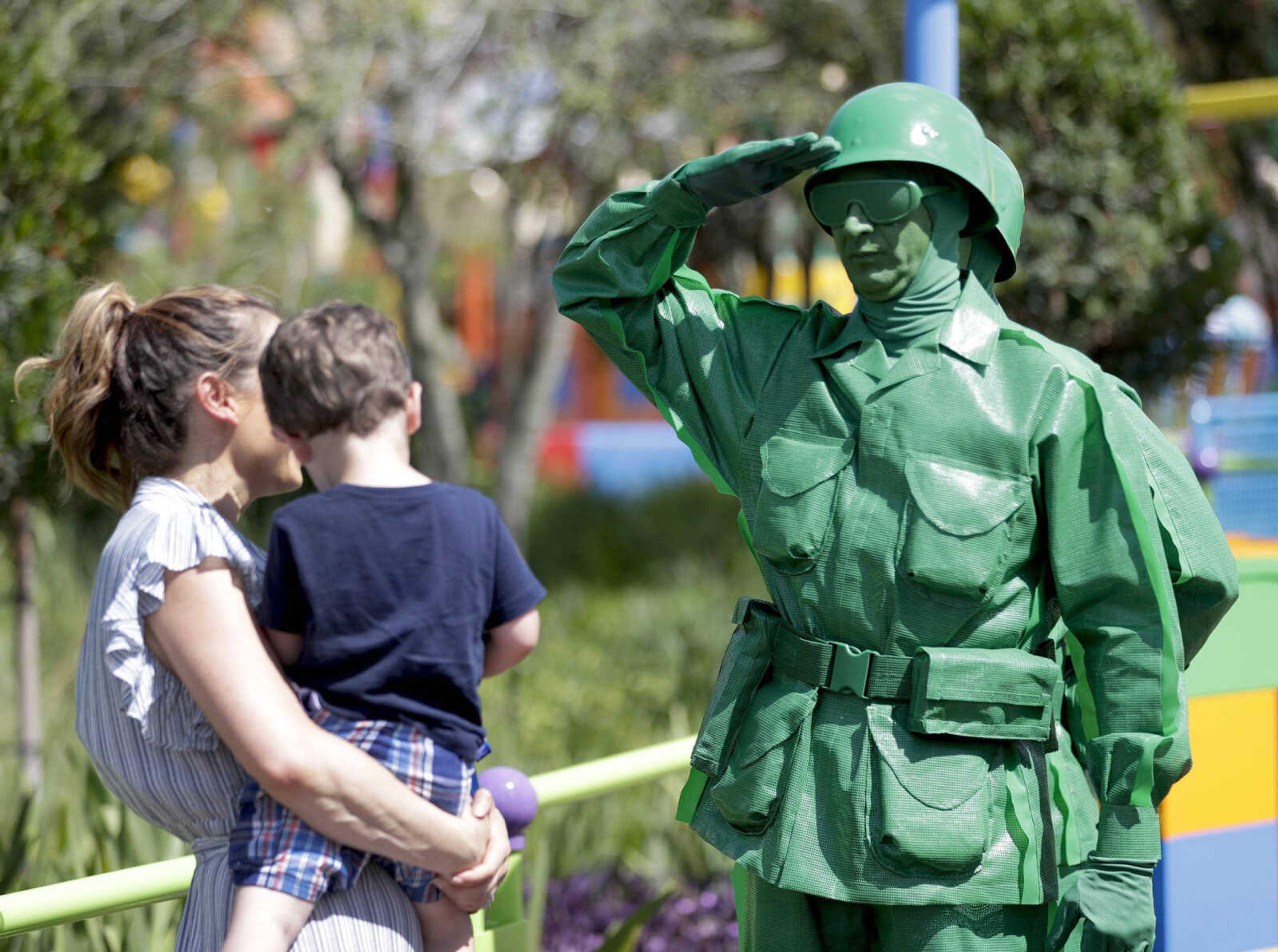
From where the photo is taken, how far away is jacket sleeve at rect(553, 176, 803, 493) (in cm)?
200

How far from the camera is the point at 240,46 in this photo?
642 cm

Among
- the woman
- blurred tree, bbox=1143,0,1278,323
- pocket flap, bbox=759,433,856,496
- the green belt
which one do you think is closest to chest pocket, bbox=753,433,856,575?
pocket flap, bbox=759,433,856,496

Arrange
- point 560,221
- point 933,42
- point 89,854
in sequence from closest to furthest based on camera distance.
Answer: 1. point 933,42
2. point 89,854
3. point 560,221

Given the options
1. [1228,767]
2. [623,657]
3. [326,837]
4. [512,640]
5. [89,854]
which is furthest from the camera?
[623,657]

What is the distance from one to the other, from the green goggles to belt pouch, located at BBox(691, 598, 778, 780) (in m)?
0.57

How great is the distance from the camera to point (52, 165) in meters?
3.93

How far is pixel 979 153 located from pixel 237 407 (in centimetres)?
109

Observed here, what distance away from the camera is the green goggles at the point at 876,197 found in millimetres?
1826

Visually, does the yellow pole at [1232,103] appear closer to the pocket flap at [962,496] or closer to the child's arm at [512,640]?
the pocket flap at [962,496]

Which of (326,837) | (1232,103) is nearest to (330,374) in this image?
(326,837)

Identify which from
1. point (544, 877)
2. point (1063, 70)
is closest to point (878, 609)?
point (544, 877)

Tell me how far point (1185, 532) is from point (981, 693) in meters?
0.38

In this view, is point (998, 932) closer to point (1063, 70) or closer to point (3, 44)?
point (3, 44)

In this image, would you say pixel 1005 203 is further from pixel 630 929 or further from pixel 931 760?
pixel 630 929
